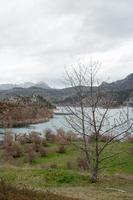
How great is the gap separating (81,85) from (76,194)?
6.33 meters

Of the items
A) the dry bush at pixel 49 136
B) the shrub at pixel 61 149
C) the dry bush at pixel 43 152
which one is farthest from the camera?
the dry bush at pixel 49 136

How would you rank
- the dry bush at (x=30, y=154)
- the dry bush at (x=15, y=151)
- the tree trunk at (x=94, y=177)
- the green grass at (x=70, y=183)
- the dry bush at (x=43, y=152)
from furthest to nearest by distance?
the dry bush at (x=43, y=152) < the dry bush at (x=15, y=151) < the dry bush at (x=30, y=154) < the tree trunk at (x=94, y=177) < the green grass at (x=70, y=183)

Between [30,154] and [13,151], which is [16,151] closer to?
[13,151]

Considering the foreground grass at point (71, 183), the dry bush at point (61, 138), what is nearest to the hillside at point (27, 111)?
the dry bush at point (61, 138)

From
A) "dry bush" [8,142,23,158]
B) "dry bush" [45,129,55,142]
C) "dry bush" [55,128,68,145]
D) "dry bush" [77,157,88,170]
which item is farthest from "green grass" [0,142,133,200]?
"dry bush" [45,129,55,142]

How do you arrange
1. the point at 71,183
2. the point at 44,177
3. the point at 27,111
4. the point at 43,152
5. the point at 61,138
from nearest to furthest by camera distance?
A: the point at 71,183
the point at 44,177
the point at 43,152
the point at 61,138
the point at 27,111

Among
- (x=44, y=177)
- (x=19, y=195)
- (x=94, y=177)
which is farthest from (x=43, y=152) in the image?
(x=19, y=195)

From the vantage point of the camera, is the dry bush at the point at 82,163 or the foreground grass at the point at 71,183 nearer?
the foreground grass at the point at 71,183

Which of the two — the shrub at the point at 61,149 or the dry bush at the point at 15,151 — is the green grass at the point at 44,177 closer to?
the dry bush at the point at 15,151

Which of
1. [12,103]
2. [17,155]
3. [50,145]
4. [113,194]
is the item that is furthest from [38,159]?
[12,103]

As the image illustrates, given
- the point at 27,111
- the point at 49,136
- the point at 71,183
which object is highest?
the point at 27,111

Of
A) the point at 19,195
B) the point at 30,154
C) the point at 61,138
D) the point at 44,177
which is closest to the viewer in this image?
the point at 19,195

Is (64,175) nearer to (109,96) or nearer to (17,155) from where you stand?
(109,96)

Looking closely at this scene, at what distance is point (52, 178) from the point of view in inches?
702
